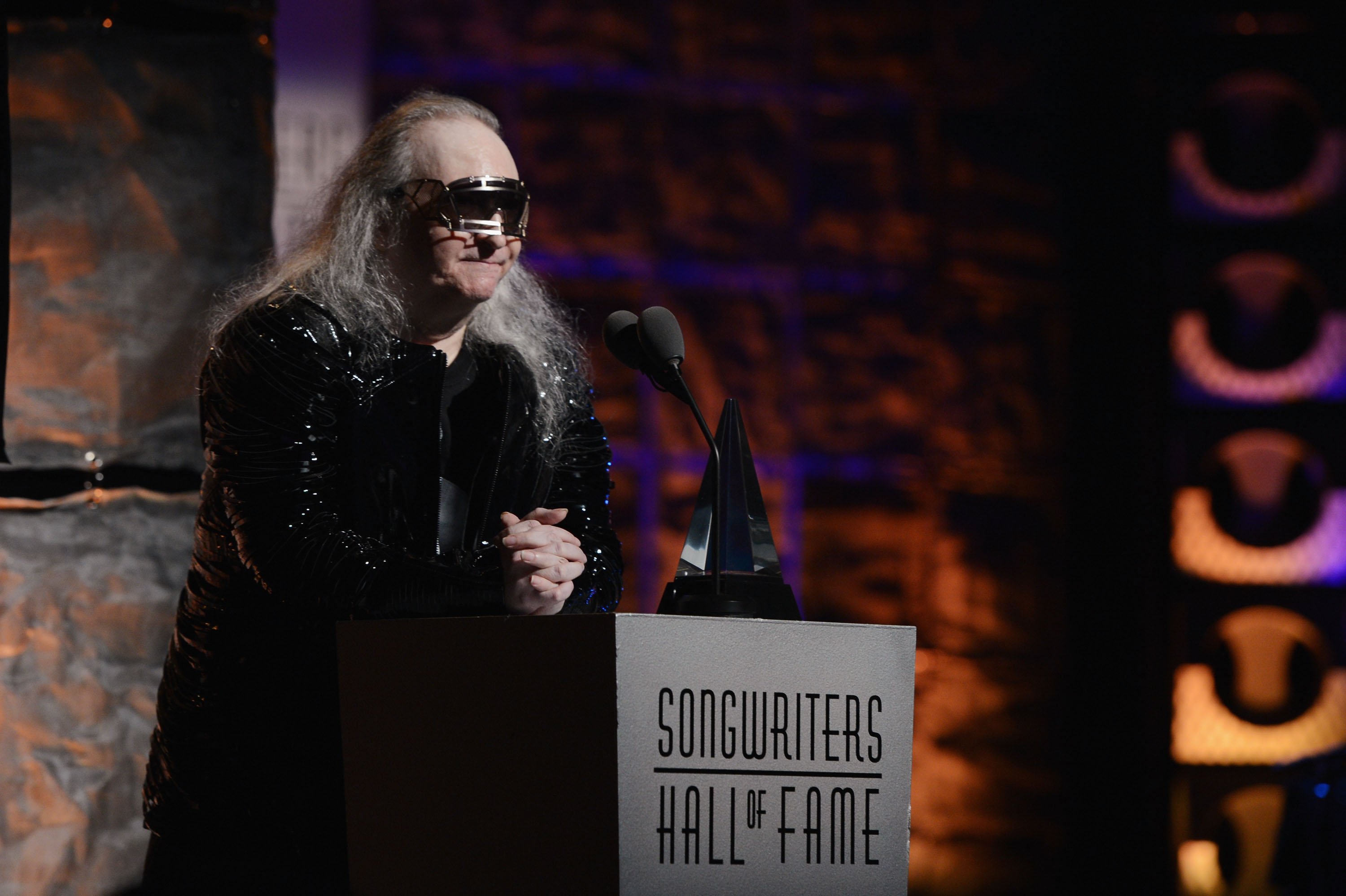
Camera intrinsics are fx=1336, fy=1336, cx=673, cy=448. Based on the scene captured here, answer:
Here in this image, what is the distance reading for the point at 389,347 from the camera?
5.49ft

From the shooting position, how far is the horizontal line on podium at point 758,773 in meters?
1.19

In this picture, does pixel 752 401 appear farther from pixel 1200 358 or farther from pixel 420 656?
pixel 420 656

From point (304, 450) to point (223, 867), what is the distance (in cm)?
52

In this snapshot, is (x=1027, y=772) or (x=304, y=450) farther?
(x=1027, y=772)

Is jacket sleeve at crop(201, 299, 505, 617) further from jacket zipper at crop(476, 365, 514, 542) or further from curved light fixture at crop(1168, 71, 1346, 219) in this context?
curved light fixture at crop(1168, 71, 1346, 219)

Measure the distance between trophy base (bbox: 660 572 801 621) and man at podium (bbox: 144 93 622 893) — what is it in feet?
0.45

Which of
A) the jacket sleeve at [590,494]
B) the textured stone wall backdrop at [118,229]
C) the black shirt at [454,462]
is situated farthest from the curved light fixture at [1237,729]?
the textured stone wall backdrop at [118,229]

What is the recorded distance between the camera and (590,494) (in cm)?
183

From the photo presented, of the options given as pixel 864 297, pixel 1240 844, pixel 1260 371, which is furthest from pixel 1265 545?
pixel 864 297

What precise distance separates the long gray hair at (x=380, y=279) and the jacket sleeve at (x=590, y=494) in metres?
0.04

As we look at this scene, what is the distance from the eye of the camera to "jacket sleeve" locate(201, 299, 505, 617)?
1457mm

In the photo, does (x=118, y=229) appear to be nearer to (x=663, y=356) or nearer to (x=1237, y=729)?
(x=663, y=356)

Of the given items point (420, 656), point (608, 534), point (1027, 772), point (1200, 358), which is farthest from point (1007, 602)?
point (420, 656)

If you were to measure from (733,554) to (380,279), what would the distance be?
639 mm
